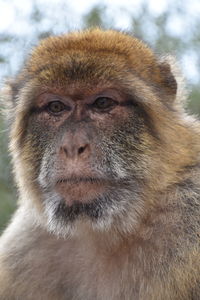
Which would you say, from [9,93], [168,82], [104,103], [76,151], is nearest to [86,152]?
[76,151]

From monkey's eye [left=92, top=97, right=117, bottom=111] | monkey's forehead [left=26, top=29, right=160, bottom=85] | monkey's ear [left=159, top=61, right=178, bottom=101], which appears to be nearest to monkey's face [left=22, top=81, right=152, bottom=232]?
monkey's eye [left=92, top=97, right=117, bottom=111]

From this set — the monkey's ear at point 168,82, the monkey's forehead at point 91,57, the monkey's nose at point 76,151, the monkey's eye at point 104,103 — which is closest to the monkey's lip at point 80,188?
the monkey's nose at point 76,151

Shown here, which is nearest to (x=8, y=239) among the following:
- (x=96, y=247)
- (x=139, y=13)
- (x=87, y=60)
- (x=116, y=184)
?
(x=96, y=247)

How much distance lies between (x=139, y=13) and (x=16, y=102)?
21.3ft

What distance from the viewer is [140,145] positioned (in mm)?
4680

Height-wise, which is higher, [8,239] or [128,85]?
[128,85]

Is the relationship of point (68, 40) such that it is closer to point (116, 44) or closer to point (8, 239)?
point (116, 44)

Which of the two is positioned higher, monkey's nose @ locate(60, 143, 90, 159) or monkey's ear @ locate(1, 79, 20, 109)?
monkey's ear @ locate(1, 79, 20, 109)

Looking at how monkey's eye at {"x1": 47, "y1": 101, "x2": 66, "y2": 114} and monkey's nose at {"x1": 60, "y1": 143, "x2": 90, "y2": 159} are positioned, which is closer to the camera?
monkey's nose at {"x1": 60, "y1": 143, "x2": 90, "y2": 159}

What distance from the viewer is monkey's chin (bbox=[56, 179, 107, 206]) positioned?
4.44 meters

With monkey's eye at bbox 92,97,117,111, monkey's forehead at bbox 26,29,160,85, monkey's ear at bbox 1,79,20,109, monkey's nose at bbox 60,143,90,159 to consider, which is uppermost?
monkey's forehead at bbox 26,29,160,85

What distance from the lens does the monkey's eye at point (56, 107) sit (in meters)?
4.88

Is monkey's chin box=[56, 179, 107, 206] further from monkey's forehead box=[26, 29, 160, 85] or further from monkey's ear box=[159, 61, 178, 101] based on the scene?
monkey's ear box=[159, 61, 178, 101]

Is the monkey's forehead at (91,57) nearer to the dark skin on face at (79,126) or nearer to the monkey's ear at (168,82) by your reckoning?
the monkey's ear at (168,82)
